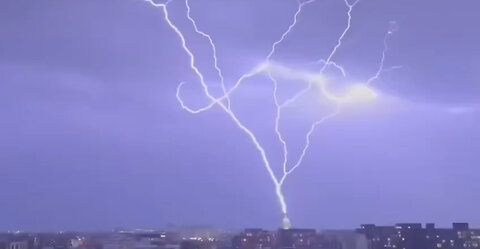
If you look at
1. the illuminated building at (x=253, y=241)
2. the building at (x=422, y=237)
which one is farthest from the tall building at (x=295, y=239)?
the building at (x=422, y=237)

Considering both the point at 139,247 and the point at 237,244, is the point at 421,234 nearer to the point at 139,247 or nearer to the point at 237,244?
the point at 237,244

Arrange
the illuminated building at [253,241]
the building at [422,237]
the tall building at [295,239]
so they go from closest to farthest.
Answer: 1. the tall building at [295,239]
2. the illuminated building at [253,241]
3. the building at [422,237]

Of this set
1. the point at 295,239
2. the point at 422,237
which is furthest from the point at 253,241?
the point at 422,237

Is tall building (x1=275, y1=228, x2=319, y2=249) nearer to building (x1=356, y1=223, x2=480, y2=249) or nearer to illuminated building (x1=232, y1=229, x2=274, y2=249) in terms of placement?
illuminated building (x1=232, y1=229, x2=274, y2=249)

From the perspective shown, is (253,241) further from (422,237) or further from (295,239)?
(422,237)

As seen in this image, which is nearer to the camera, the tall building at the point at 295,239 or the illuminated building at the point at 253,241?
the tall building at the point at 295,239

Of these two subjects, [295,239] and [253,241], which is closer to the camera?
[295,239]

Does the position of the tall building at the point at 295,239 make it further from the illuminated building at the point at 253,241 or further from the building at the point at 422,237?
the building at the point at 422,237

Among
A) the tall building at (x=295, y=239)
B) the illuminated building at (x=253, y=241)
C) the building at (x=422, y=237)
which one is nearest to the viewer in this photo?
the tall building at (x=295, y=239)

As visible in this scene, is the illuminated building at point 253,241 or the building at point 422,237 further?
the building at point 422,237

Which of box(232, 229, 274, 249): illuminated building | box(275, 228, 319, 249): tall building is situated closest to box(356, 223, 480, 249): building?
box(275, 228, 319, 249): tall building

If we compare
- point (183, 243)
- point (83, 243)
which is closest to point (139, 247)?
point (183, 243)

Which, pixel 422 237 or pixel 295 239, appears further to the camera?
pixel 422 237
